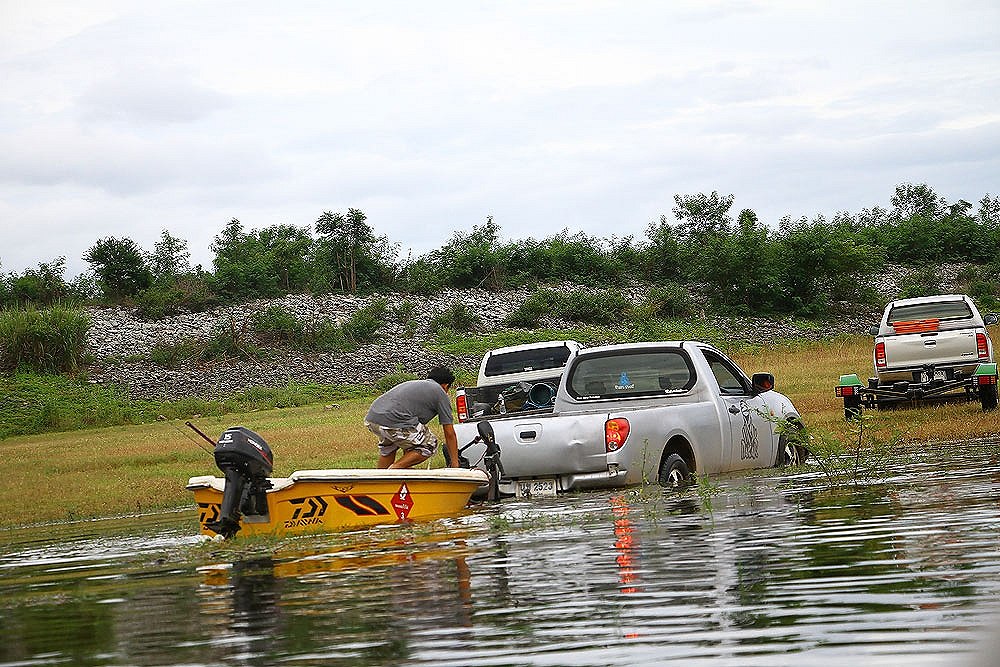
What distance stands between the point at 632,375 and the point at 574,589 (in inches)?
280

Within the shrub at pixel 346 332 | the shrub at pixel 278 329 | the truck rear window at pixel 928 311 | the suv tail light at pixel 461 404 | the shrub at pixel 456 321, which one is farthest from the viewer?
the shrub at pixel 456 321

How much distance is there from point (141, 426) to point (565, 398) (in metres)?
23.7

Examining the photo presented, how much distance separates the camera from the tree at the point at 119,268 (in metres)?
56.8

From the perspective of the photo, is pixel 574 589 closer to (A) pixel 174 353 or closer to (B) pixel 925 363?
(B) pixel 925 363

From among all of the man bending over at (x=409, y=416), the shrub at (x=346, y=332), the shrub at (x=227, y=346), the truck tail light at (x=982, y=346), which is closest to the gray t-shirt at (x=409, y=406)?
the man bending over at (x=409, y=416)

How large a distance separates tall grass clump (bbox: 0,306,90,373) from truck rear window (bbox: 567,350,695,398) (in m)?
34.8

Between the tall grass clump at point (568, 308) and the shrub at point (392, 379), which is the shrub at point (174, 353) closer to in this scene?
the shrub at point (392, 379)

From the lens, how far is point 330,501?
1112cm

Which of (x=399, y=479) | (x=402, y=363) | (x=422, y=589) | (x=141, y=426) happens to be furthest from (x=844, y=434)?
(x=402, y=363)

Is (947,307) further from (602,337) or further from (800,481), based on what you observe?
(602,337)

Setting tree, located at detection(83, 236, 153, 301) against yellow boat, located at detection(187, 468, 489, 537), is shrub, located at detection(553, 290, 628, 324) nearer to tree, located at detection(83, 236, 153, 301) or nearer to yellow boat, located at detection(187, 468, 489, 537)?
tree, located at detection(83, 236, 153, 301)

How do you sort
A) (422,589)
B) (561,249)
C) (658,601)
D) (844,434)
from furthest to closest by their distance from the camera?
1. (561,249)
2. (844,434)
3. (422,589)
4. (658,601)

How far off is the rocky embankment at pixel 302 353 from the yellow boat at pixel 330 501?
3248 centimetres

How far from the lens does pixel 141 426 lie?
35.1 meters
